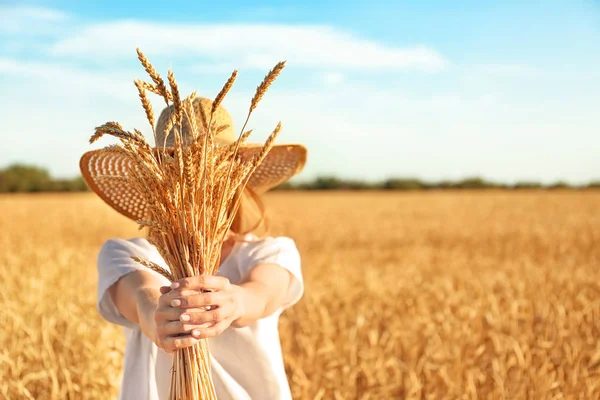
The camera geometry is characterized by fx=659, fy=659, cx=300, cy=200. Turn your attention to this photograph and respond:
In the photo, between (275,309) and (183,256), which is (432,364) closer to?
(275,309)

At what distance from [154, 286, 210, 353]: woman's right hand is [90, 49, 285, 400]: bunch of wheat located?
72 mm

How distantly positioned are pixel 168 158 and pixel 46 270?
513cm

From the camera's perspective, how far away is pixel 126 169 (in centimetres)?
190

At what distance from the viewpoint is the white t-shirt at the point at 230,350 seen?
77.0 inches

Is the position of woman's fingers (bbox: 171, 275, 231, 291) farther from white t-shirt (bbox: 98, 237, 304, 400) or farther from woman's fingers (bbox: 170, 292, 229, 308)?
white t-shirt (bbox: 98, 237, 304, 400)

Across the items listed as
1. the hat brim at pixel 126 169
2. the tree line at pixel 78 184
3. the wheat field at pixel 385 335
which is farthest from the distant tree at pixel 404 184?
the hat brim at pixel 126 169

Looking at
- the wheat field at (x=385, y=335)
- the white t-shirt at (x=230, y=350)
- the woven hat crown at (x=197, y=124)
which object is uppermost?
the woven hat crown at (x=197, y=124)

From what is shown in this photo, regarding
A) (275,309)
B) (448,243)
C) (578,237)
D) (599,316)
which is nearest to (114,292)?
(275,309)

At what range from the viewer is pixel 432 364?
3.45 meters

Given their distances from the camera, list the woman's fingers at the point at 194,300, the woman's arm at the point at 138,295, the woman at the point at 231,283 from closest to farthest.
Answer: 1. the woman's fingers at the point at 194,300
2. the woman's arm at the point at 138,295
3. the woman at the point at 231,283

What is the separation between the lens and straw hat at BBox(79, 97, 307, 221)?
1.91 meters

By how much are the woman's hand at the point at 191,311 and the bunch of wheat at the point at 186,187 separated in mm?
52

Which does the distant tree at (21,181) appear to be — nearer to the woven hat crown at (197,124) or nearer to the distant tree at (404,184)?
the distant tree at (404,184)

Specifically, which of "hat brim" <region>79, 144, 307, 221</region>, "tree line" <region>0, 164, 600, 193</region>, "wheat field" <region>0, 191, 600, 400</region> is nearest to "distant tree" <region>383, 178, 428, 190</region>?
"tree line" <region>0, 164, 600, 193</region>
